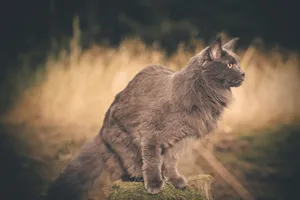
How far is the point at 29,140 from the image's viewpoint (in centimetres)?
467

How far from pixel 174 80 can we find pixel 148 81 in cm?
25

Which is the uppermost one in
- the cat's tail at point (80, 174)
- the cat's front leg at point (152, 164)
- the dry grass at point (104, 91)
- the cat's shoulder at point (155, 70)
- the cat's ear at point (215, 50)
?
the dry grass at point (104, 91)

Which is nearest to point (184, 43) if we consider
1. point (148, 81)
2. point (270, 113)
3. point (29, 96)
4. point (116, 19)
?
point (116, 19)

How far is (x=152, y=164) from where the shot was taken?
2834mm

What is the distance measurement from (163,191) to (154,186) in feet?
0.33

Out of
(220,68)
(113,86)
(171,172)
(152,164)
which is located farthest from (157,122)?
(113,86)

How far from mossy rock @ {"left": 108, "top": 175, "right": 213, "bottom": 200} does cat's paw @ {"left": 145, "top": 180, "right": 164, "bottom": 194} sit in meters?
0.04

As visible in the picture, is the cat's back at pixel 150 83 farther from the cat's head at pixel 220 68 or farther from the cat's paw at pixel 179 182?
the cat's paw at pixel 179 182

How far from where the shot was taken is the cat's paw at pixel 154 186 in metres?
2.78

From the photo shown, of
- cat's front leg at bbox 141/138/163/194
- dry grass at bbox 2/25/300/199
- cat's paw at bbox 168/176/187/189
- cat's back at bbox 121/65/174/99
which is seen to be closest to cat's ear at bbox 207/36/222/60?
cat's back at bbox 121/65/174/99

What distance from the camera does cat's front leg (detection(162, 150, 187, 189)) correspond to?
293 cm

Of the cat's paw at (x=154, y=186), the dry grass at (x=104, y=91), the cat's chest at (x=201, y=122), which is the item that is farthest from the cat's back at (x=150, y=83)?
the dry grass at (x=104, y=91)

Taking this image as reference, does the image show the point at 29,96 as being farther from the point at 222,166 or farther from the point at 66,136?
the point at 222,166

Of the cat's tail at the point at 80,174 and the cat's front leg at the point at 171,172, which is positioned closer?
the cat's front leg at the point at 171,172
